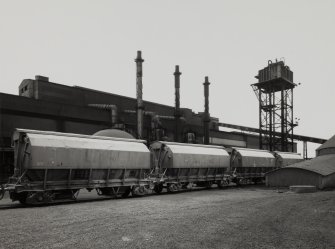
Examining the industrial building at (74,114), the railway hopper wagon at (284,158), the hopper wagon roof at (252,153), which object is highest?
the industrial building at (74,114)

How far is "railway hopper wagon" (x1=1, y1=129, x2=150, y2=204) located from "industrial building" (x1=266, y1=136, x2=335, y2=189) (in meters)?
14.7

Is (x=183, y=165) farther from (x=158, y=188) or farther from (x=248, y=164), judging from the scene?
(x=248, y=164)

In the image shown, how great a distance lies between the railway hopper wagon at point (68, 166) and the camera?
52.1 feet

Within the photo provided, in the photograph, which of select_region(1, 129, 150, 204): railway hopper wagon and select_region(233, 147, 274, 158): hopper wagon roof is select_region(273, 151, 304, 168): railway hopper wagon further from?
select_region(1, 129, 150, 204): railway hopper wagon

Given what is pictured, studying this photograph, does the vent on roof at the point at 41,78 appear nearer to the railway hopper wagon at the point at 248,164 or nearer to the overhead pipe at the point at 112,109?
the overhead pipe at the point at 112,109

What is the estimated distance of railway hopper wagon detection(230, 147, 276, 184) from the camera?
3119 cm

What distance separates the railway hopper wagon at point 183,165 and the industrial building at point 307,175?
5.45 meters

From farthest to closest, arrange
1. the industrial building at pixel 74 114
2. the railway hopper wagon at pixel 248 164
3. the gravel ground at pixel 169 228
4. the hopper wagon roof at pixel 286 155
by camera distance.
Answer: the hopper wagon roof at pixel 286 155, the industrial building at pixel 74 114, the railway hopper wagon at pixel 248 164, the gravel ground at pixel 169 228

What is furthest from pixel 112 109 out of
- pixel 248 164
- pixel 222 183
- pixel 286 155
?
pixel 286 155

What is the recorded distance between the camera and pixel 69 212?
13.0 meters

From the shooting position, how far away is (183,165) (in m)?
24.4

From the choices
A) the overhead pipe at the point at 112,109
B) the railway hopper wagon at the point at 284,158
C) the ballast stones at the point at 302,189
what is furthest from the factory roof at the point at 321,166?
the overhead pipe at the point at 112,109

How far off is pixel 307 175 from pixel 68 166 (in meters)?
20.2

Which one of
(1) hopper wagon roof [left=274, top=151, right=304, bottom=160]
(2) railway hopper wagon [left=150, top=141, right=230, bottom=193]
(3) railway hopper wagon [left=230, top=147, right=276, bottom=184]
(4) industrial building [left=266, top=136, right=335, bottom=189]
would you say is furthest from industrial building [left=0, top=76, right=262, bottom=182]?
(4) industrial building [left=266, top=136, right=335, bottom=189]
